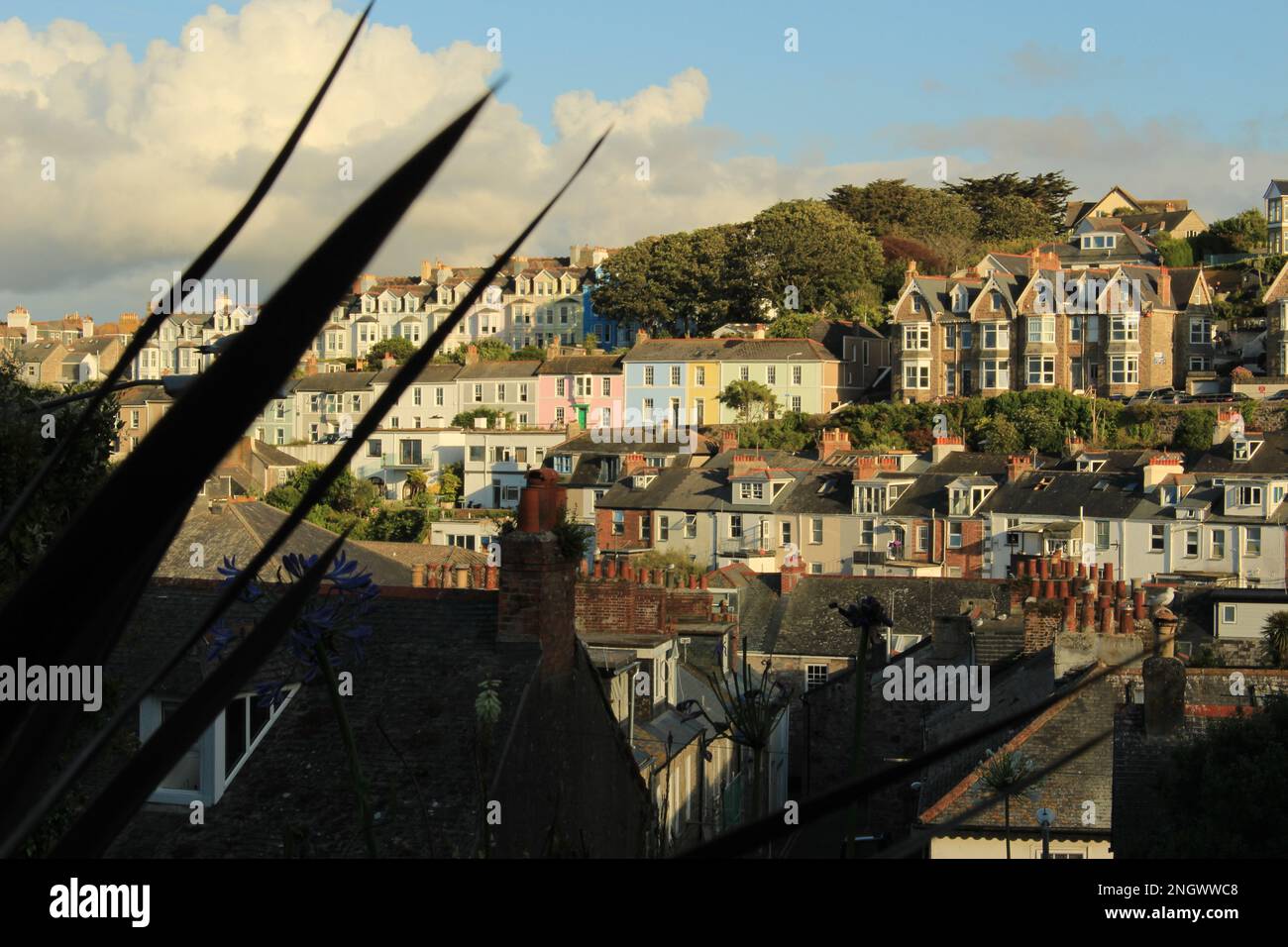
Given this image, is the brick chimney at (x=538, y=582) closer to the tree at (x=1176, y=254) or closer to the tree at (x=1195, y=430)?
the tree at (x=1195, y=430)

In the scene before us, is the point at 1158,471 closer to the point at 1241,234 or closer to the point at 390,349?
the point at 1241,234

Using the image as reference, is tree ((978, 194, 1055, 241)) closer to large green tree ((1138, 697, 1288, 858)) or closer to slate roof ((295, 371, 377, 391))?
slate roof ((295, 371, 377, 391))

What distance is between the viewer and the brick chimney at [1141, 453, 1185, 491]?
5825cm

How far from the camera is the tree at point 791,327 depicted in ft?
286

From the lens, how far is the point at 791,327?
87.6 metres

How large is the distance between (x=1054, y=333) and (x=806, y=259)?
61.4 feet

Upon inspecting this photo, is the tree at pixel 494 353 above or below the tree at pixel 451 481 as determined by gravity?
above

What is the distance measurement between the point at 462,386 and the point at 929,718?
68913mm

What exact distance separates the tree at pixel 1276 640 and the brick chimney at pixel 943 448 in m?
31.4
